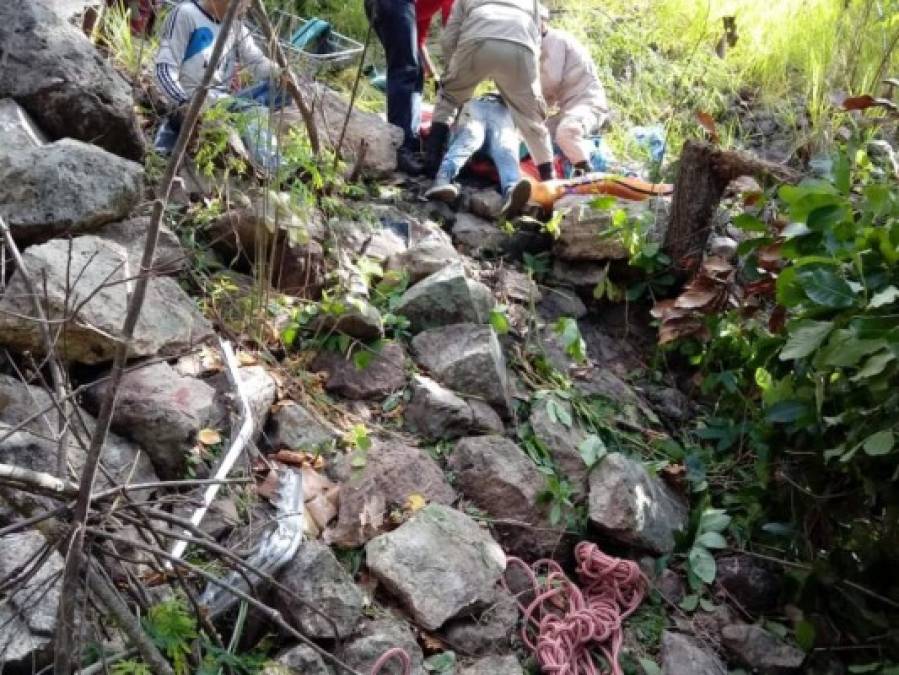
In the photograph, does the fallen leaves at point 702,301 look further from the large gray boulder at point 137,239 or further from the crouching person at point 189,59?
the large gray boulder at point 137,239

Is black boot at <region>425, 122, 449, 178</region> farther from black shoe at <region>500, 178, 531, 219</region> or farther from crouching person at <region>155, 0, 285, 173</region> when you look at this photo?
crouching person at <region>155, 0, 285, 173</region>

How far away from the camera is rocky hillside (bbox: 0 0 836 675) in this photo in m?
2.52

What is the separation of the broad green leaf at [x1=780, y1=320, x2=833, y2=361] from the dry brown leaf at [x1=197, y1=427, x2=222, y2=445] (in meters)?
1.79

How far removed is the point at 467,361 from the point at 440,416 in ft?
0.95

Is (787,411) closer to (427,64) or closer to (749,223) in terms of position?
(749,223)

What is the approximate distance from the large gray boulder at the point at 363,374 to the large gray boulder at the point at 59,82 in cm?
123

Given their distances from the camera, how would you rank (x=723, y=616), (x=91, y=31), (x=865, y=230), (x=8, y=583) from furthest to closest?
(x=91, y=31) → (x=723, y=616) → (x=865, y=230) → (x=8, y=583)

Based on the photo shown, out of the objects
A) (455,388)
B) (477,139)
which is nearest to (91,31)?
(477,139)

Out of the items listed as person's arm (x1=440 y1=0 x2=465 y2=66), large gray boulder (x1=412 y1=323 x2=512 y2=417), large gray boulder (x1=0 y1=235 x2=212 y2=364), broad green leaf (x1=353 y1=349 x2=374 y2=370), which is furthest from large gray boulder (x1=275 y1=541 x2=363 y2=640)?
person's arm (x1=440 y1=0 x2=465 y2=66)

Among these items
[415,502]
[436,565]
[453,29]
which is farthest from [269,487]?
[453,29]

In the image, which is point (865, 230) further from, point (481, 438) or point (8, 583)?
point (8, 583)

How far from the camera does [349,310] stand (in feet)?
→ 12.2

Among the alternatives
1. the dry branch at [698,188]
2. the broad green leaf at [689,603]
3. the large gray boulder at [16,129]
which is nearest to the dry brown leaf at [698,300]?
the dry branch at [698,188]

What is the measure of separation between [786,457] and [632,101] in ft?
13.2
